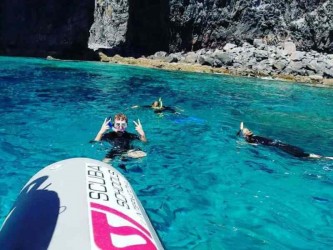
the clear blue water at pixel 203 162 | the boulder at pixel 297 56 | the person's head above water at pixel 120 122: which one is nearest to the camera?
the clear blue water at pixel 203 162

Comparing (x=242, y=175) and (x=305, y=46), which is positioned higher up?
(x=305, y=46)

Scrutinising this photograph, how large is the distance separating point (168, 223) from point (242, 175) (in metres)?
3.22

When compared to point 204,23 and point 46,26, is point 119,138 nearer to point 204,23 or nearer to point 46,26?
point 46,26

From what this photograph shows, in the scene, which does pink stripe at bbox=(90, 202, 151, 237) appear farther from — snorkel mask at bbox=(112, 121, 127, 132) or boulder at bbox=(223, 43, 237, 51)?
boulder at bbox=(223, 43, 237, 51)

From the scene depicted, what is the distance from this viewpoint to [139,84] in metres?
26.5

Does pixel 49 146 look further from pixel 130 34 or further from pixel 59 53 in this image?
pixel 130 34

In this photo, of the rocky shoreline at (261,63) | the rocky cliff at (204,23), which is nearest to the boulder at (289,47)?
the rocky shoreline at (261,63)

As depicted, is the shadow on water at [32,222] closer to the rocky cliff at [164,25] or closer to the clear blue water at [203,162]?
the clear blue water at [203,162]

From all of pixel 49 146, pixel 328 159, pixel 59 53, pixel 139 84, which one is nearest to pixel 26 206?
pixel 49 146

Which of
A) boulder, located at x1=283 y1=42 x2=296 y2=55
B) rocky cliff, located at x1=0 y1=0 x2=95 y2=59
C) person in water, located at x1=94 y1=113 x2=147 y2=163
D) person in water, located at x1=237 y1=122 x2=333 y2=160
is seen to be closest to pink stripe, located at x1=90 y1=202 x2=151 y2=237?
person in water, located at x1=94 y1=113 x2=147 y2=163

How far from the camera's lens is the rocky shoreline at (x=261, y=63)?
38344 mm

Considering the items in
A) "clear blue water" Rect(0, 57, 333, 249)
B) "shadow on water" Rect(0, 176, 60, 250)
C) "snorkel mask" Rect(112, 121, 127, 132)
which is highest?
"shadow on water" Rect(0, 176, 60, 250)

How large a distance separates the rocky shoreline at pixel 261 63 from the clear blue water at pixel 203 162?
1852 centimetres

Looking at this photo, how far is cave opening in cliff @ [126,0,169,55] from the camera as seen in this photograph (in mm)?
55688
